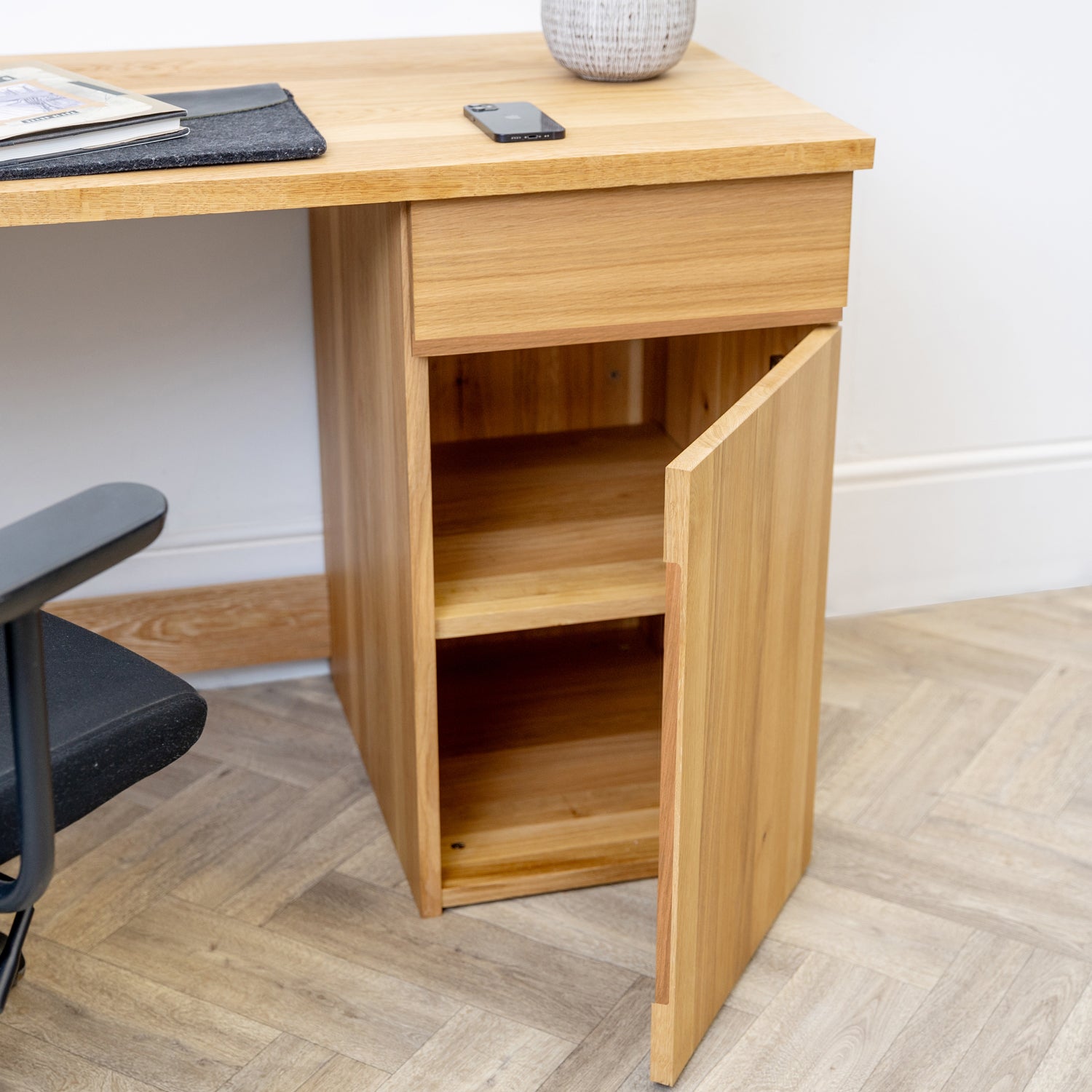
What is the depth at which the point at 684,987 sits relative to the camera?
1185 mm

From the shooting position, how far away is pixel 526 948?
139 cm

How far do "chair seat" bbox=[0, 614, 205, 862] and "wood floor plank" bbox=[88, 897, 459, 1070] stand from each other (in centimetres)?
44

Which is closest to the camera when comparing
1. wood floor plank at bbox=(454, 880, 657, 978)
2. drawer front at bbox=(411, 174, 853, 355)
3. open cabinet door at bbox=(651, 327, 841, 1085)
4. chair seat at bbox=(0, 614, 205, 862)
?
chair seat at bbox=(0, 614, 205, 862)

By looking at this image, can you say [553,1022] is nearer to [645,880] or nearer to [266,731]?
[645,880]

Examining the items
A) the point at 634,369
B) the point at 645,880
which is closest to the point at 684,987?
the point at 645,880

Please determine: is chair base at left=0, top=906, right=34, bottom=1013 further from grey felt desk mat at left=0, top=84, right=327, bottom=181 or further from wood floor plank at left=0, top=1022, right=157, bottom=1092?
grey felt desk mat at left=0, top=84, right=327, bottom=181

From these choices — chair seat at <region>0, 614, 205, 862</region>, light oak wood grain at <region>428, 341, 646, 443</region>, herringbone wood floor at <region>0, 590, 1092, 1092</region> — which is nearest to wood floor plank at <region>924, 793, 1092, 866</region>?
herringbone wood floor at <region>0, 590, 1092, 1092</region>

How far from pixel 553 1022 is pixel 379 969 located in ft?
0.59

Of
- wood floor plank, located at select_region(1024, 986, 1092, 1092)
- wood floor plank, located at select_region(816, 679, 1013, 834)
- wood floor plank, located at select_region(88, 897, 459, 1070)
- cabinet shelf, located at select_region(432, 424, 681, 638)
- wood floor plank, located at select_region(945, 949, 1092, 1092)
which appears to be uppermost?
cabinet shelf, located at select_region(432, 424, 681, 638)

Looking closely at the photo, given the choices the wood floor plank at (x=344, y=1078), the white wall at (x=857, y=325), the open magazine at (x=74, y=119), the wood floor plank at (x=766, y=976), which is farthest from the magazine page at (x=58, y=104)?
the wood floor plank at (x=766, y=976)

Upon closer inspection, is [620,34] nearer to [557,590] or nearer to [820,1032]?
[557,590]

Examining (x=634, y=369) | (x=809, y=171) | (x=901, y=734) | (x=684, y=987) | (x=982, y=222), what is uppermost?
(x=809, y=171)

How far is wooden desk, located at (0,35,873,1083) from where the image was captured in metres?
1.11

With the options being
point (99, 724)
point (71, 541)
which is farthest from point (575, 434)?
point (71, 541)
